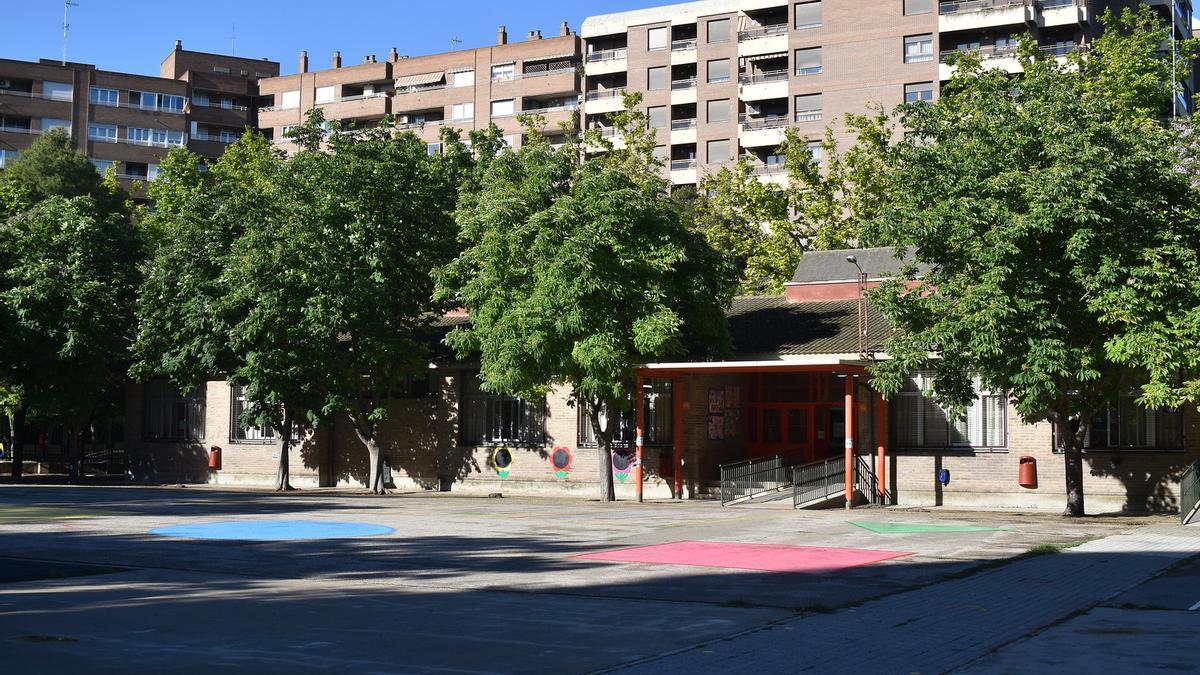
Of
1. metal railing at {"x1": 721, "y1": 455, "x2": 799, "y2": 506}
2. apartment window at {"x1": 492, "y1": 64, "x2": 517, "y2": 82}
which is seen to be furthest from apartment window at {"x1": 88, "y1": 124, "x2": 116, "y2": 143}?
metal railing at {"x1": 721, "y1": 455, "x2": 799, "y2": 506}

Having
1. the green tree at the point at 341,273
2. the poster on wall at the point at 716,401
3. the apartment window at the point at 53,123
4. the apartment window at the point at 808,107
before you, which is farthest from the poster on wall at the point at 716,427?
the apartment window at the point at 53,123

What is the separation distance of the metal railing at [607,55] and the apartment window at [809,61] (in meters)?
13.6

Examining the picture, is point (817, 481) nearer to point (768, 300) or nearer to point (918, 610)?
point (768, 300)

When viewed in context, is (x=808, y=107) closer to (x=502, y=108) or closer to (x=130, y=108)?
(x=502, y=108)

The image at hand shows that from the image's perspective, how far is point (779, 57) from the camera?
7562 cm

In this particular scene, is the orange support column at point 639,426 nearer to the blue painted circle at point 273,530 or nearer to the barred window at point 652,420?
the barred window at point 652,420

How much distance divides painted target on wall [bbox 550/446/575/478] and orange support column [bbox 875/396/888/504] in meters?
8.97

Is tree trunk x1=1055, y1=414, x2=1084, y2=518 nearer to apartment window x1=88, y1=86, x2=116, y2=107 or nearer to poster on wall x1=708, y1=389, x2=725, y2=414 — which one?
poster on wall x1=708, y1=389, x2=725, y2=414

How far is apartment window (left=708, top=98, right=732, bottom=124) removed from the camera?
7794 centimetres

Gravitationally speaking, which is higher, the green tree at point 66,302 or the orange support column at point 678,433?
the green tree at point 66,302

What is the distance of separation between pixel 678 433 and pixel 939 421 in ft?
22.0

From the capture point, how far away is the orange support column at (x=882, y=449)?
1212 inches

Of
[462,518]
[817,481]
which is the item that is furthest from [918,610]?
[817,481]

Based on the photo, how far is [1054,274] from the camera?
80.9ft
